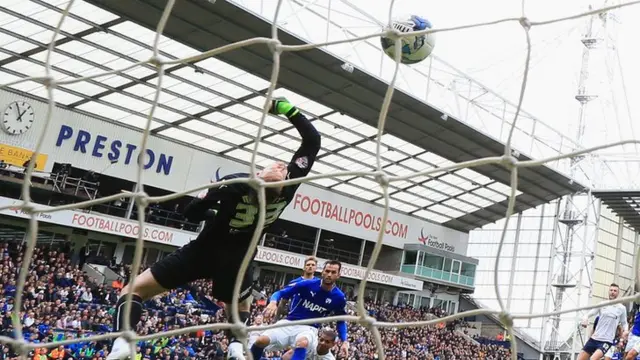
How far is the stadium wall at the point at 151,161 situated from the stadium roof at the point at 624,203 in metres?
10.6

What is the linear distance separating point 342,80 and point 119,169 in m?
9.65

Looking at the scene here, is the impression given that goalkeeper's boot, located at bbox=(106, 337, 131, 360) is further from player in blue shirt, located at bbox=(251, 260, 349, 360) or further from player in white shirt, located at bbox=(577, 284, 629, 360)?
player in white shirt, located at bbox=(577, 284, 629, 360)

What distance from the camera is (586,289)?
36.9 meters

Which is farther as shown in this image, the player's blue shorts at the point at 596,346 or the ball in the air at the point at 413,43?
the ball in the air at the point at 413,43

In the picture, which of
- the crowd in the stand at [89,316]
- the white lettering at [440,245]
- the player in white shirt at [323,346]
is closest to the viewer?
the player in white shirt at [323,346]

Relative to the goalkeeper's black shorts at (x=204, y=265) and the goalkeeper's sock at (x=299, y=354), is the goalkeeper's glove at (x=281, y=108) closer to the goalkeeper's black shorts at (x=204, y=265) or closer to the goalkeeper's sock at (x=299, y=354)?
the goalkeeper's black shorts at (x=204, y=265)

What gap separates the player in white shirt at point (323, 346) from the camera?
662 cm

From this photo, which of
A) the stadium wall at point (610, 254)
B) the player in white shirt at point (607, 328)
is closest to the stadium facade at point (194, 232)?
the stadium wall at point (610, 254)

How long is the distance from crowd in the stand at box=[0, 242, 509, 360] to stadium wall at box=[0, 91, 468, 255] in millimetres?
3559

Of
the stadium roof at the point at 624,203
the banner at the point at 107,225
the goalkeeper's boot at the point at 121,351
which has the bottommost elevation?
the goalkeeper's boot at the point at 121,351

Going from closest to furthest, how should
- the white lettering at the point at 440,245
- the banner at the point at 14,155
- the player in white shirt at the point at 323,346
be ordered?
the player in white shirt at the point at 323,346
the banner at the point at 14,155
the white lettering at the point at 440,245

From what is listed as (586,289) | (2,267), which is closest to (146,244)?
(2,267)

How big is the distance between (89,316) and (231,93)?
10752 millimetres

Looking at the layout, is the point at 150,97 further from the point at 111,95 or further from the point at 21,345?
the point at 21,345
